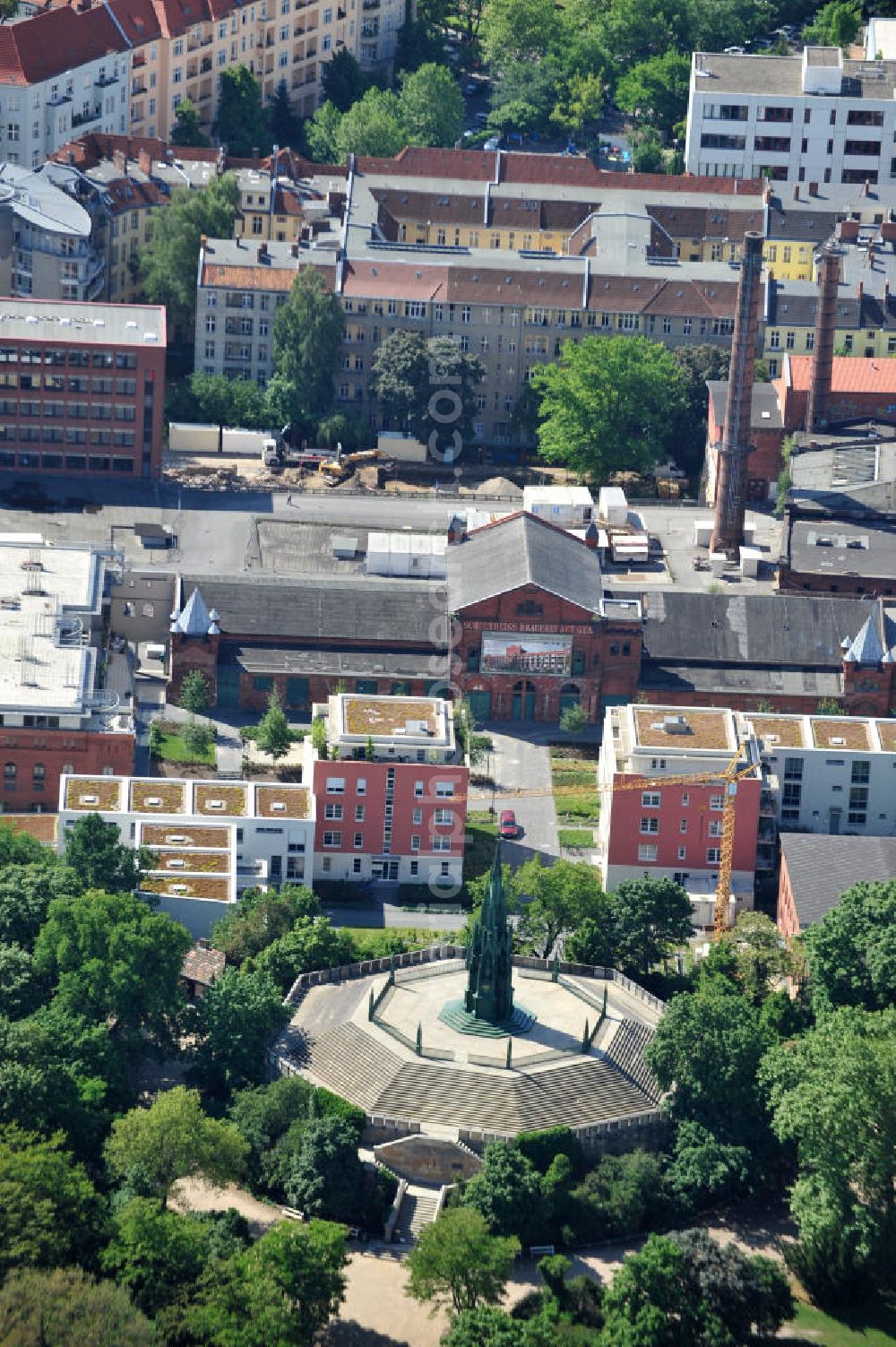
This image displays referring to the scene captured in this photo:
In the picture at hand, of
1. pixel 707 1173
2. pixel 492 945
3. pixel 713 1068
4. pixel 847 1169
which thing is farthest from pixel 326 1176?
pixel 847 1169

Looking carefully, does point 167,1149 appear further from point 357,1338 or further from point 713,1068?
point 713,1068

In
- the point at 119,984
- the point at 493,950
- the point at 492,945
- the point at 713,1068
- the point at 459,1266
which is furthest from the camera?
the point at 492,945

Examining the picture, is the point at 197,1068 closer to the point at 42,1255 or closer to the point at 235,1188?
the point at 235,1188

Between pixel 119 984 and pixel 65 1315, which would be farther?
pixel 119 984

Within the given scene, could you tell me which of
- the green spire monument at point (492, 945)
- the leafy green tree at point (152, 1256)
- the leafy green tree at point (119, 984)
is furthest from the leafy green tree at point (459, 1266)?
the leafy green tree at point (119, 984)

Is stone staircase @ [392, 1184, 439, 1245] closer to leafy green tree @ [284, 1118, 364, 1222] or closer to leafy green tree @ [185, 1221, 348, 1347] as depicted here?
leafy green tree @ [284, 1118, 364, 1222]

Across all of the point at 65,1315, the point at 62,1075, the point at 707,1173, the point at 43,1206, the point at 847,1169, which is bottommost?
the point at 707,1173

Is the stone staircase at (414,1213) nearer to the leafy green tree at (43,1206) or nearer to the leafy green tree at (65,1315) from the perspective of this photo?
the leafy green tree at (43,1206)
